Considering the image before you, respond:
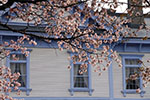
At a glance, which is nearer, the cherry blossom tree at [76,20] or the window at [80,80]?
the cherry blossom tree at [76,20]

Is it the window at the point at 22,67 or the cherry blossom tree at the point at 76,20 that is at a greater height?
the cherry blossom tree at the point at 76,20

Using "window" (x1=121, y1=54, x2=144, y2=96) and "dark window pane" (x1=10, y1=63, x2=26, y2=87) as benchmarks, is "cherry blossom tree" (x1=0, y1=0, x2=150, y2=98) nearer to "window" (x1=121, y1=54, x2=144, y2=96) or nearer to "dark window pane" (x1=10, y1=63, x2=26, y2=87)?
"dark window pane" (x1=10, y1=63, x2=26, y2=87)

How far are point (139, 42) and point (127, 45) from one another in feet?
2.48

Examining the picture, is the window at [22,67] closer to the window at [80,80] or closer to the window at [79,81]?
the window at [79,81]

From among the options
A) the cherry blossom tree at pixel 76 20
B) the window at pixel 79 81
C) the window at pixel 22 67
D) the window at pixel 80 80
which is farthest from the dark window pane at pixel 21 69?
the cherry blossom tree at pixel 76 20

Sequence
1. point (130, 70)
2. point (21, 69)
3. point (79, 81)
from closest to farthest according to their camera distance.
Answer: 1. point (21, 69)
2. point (79, 81)
3. point (130, 70)

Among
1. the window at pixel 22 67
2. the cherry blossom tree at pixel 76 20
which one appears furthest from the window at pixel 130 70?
the cherry blossom tree at pixel 76 20

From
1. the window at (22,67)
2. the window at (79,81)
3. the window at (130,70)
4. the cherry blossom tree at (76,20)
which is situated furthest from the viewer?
the window at (130,70)

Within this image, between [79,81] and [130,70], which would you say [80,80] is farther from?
[130,70]

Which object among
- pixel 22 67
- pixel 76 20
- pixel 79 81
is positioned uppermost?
pixel 76 20

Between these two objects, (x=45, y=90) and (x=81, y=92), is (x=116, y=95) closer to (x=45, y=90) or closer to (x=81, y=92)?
(x=81, y=92)

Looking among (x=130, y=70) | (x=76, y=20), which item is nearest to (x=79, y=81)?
(x=130, y=70)

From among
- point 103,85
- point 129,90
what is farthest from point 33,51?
point 129,90

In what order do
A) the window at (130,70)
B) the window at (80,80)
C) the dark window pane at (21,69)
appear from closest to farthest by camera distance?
the dark window pane at (21,69) → the window at (80,80) → the window at (130,70)
